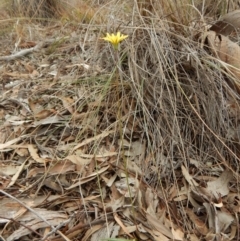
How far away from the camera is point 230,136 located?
1.43 metres

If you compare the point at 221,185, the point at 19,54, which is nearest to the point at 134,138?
the point at 221,185

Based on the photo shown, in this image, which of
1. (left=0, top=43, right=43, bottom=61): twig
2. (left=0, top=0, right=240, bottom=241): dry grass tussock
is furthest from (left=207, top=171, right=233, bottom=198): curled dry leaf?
(left=0, top=43, right=43, bottom=61): twig

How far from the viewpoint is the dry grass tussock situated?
3.96 ft

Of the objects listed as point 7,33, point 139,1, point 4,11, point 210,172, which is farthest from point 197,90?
point 4,11

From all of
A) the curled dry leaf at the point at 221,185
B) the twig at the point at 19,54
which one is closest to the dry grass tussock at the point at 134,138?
the curled dry leaf at the point at 221,185

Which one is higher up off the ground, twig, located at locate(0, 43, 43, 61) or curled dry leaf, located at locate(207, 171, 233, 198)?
curled dry leaf, located at locate(207, 171, 233, 198)

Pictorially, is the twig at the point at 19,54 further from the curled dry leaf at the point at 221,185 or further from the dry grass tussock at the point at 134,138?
the curled dry leaf at the point at 221,185

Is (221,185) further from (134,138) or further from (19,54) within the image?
(19,54)

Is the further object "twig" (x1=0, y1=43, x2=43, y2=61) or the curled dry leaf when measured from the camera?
"twig" (x1=0, y1=43, x2=43, y2=61)

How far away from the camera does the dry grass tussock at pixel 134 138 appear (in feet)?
3.96

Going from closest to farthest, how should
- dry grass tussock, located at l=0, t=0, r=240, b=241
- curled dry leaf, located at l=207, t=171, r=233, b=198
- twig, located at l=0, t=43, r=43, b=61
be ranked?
1. dry grass tussock, located at l=0, t=0, r=240, b=241
2. curled dry leaf, located at l=207, t=171, r=233, b=198
3. twig, located at l=0, t=43, r=43, b=61

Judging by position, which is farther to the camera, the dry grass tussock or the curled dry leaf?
the curled dry leaf

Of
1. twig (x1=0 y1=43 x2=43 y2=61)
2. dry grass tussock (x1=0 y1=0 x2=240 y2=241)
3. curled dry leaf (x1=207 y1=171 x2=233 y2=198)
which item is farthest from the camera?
twig (x1=0 y1=43 x2=43 y2=61)

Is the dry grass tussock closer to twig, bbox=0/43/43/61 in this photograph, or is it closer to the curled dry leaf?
the curled dry leaf
